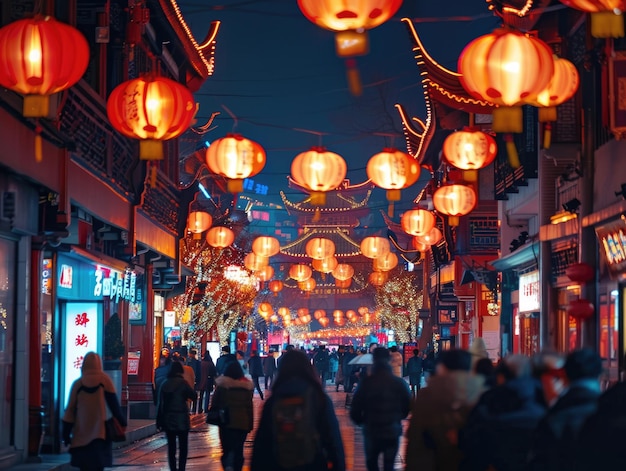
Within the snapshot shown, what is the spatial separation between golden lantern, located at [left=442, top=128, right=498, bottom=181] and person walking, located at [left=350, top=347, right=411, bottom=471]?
899 centimetres

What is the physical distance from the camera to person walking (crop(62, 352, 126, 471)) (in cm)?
1327

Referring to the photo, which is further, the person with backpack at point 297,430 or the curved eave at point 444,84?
the curved eave at point 444,84

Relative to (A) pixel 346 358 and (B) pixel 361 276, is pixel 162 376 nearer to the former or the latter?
(A) pixel 346 358

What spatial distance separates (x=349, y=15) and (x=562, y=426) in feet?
18.8

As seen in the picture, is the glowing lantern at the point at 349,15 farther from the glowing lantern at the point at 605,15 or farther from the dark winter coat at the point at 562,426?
the dark winter coat at the point at 562,426

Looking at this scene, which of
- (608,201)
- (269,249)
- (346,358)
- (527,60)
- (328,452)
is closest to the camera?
(328,452)

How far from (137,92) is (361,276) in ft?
256

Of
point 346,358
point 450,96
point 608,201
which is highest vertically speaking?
point 450,96

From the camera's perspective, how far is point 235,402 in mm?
15273

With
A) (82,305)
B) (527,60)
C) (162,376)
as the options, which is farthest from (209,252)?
(527,60)

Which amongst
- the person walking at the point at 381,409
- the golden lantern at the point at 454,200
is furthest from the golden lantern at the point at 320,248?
the person walking at the point at 381,409

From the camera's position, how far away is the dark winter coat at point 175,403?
16281 mm

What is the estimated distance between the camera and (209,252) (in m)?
Answer: 46.9

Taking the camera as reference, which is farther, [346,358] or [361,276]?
[361,276]
